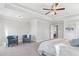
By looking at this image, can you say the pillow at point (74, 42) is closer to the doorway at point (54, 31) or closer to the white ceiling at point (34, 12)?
the doorway at point (54, 31)

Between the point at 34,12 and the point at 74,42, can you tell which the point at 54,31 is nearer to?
the point at 74,42

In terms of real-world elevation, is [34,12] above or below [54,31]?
above

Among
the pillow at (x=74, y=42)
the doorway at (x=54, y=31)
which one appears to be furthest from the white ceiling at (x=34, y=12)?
the pillow at (x=74, y=42)

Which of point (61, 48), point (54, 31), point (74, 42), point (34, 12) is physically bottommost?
point (61, 48)

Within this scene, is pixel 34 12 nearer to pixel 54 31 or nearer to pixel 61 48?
pixel 54 31

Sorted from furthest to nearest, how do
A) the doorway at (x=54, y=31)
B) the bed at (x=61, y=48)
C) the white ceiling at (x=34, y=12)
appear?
the doorway at (x=54, y=31)
the white ceiling at (x=34, y=12)
the bed at (x=61, y=48)

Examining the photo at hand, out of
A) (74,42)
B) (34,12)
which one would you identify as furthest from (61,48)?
(34,12)

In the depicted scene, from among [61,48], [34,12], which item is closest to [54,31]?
[61,48]

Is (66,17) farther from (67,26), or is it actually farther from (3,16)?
(3,16)

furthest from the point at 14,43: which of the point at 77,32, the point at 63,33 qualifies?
the point at 77,32

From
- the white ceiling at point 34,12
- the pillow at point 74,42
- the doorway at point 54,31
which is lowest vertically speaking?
the pillow at point 74,42

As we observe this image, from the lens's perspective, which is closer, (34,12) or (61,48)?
(61,48)

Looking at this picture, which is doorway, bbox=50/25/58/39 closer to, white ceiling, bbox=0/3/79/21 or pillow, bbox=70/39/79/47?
white ceiling, bbox=0/3/79/21

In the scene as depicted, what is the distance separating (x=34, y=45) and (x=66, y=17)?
3.25 ft
